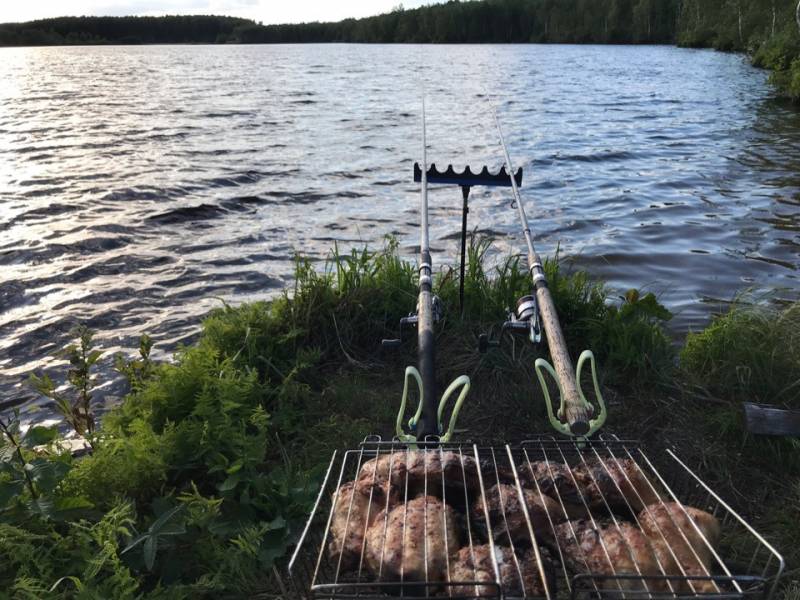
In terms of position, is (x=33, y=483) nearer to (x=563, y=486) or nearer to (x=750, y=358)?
(x=563, y=486)

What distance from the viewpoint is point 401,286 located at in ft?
17.0

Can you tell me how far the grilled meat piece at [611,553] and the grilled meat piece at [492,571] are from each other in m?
0.16

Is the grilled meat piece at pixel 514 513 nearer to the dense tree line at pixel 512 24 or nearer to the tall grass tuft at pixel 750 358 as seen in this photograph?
the tall grass tuft at pixel 750 358

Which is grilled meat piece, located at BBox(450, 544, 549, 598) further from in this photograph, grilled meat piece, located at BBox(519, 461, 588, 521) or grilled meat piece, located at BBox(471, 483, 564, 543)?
grilled meat piece, located at BBox(519, 461, 588, 521)

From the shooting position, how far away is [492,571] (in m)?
2.10

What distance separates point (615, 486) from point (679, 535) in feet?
1.04

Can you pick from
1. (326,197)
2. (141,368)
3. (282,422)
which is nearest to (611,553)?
(282,422)

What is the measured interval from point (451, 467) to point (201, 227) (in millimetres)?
8654

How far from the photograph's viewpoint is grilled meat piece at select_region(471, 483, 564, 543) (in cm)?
238

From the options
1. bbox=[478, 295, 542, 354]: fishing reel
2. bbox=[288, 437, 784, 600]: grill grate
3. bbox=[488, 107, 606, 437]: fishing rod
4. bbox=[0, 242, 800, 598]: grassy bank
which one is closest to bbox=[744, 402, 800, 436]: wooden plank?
bbox=[0, 242, 800, 598]: grassy bank

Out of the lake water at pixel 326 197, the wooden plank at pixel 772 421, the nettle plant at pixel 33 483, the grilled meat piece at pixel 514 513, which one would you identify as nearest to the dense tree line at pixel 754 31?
the lake water at pixel 326 197

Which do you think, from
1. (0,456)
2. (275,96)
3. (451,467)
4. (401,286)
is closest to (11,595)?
(0,456)

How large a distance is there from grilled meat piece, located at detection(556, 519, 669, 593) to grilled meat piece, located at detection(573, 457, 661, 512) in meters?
0.22

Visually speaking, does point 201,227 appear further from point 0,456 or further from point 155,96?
point 155,96
